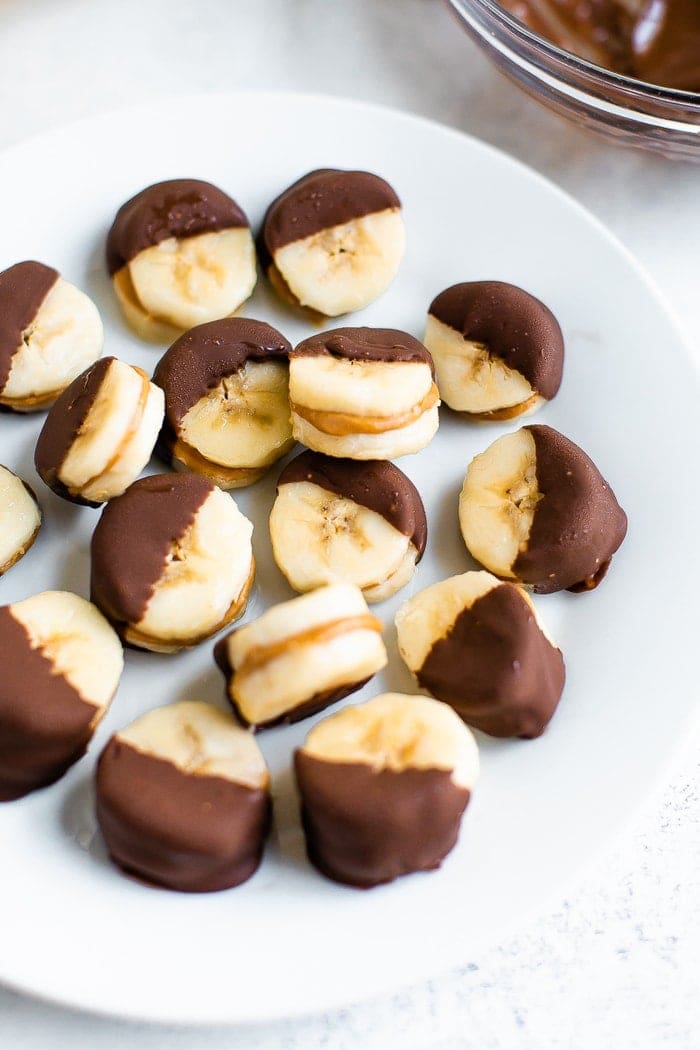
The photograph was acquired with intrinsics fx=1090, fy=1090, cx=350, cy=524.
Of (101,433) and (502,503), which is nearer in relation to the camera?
(101,433)

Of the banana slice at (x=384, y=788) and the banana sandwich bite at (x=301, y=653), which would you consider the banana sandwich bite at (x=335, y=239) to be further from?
the banana slice at (x=384, y=788)

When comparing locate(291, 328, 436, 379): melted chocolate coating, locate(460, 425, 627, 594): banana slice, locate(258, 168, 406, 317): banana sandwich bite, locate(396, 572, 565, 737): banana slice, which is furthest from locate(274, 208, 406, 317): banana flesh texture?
locate(396, 572, 565, 737): banana slice

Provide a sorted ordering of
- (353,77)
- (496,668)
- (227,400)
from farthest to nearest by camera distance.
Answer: (353,77), (227,400), (496,668)

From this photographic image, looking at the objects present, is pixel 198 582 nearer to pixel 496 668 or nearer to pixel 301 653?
pixel 301 653

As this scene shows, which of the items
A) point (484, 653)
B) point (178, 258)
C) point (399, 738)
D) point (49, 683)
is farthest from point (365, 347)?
point (49, 683)

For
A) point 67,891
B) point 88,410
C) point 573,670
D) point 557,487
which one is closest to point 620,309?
point 557,487

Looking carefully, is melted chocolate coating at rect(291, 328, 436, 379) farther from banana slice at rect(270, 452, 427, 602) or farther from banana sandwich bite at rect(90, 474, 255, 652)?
banana sandwich bite at rect(90, 474, 255, 652)
